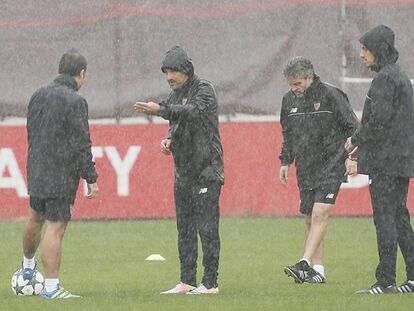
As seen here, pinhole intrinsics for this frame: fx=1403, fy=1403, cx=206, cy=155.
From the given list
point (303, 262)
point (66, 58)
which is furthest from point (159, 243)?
point (66, 58)

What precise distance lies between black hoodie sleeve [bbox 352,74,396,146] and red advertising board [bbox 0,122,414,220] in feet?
29.2

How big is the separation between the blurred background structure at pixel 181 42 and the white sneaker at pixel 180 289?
866 centimetres

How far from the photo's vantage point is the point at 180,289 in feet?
38.9

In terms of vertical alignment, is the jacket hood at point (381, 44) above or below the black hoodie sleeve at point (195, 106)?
above

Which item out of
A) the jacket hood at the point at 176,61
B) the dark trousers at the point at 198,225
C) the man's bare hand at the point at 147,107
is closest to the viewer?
the man's bare hand at the point at 147,107

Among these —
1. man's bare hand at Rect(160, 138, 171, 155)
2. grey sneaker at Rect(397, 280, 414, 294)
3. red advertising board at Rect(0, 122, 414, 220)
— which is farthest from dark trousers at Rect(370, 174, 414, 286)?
red advertising board at Rect(0, 122, 414, 220)

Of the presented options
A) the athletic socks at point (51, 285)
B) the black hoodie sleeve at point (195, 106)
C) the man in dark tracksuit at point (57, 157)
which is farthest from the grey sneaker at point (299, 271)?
the athletic socks at point (51, 285)

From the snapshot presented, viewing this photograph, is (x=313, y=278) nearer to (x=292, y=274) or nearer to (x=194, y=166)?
(x=292, y=274)

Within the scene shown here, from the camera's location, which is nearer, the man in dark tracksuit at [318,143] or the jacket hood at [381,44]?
the jacket hood at [381,44]

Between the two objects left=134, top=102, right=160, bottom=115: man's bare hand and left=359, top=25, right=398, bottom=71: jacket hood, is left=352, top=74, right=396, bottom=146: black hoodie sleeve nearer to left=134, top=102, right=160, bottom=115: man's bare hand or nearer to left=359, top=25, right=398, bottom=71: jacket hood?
left=359, top=25, right=398, bottom=71: jacket hood

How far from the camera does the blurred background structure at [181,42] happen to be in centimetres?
2023

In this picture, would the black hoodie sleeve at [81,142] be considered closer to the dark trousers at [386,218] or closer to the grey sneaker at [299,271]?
the grey sneaker at [299,271]

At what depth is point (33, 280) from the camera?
11773mm

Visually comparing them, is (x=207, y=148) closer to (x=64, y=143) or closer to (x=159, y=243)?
(x=64, y=143)
